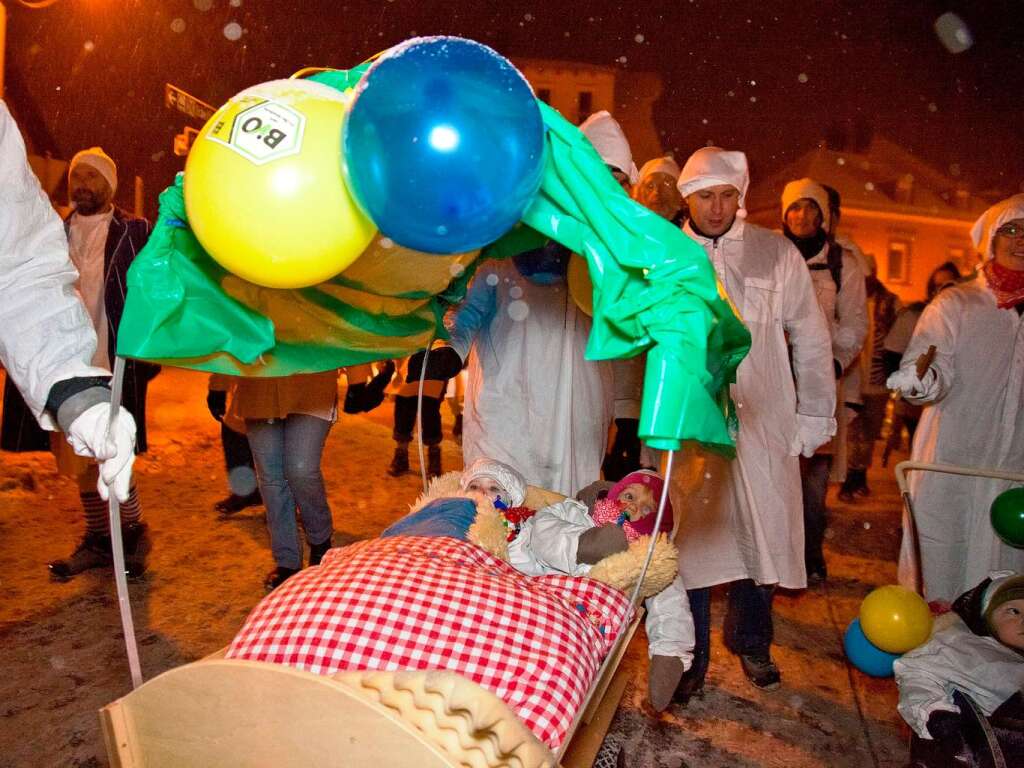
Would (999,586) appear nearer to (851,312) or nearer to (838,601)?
(838,601)

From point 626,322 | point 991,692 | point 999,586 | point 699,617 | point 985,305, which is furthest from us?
point 985,305

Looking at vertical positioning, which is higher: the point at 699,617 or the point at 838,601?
the point at 699,617

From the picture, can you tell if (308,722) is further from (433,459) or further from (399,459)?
(399,459)

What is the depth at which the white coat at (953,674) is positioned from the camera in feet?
8.12

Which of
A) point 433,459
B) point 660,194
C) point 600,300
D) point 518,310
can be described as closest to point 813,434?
point 518,310

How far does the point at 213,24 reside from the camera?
58.4 feet

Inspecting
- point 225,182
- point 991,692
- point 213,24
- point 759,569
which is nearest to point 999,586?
point 991,692

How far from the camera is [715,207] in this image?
3.25m

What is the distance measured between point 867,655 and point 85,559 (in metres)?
3.72

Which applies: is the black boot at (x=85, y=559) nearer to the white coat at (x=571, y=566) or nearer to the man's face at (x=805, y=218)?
the white coat at (x=571, y=566)

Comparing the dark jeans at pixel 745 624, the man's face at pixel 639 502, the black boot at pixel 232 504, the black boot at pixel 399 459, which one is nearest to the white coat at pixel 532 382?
the man's face at pixel 639 502

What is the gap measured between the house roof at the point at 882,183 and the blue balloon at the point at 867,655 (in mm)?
21029

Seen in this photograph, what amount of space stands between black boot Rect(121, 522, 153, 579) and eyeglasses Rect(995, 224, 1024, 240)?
14.6 feet

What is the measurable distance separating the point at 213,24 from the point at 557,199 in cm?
1903
